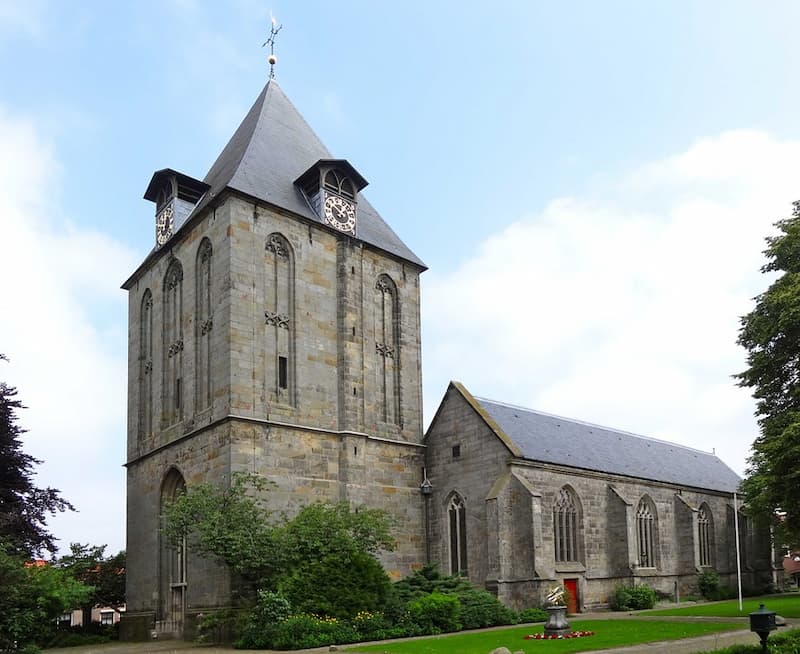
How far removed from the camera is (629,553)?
39.6m

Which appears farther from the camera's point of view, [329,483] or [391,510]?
[391,510]

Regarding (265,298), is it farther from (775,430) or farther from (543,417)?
(775,430)

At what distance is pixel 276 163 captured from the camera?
3944 cm

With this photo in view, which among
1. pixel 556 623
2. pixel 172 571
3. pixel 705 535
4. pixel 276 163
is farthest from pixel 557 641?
pixel 705 535

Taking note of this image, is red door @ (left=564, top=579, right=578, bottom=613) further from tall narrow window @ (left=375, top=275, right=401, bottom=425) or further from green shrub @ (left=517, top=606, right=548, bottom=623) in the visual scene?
tall narrow window @ (left=375, top=275, right=401, bottom=425)

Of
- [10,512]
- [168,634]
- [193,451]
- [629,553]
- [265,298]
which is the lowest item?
[168,634]

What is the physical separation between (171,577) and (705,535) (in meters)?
29.6

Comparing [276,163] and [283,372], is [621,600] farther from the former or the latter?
[276,163]

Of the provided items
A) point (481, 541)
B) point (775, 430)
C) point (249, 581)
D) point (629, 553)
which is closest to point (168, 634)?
point (249, 581)

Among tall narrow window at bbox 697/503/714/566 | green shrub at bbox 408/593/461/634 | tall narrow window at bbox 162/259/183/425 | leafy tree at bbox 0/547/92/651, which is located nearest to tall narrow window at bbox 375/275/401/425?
tall narrow window at bbox 162/259/183/425

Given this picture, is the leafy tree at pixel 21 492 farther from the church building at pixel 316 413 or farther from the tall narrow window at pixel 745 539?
the tall narrow window at pixel 745 539

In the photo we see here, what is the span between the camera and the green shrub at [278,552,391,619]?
91.7 feet

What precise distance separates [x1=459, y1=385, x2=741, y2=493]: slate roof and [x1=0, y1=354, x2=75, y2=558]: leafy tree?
19361mm

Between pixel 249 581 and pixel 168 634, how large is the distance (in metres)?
7.03
